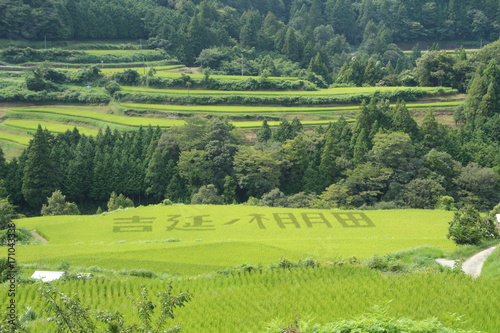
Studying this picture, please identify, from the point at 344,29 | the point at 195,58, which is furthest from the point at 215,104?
the point at 344,29

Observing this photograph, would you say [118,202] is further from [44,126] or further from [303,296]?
[303,296]

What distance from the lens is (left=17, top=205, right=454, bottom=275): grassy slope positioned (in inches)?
1006

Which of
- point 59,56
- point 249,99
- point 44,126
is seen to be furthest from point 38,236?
point 59,56

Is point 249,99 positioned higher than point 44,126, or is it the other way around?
point 249,99

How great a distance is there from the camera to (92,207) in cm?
4425

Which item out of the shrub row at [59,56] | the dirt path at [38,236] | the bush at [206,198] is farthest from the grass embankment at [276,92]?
the dirt path at [38,236]

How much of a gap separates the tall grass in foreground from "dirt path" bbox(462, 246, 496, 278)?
198cm

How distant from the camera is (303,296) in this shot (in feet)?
56.9

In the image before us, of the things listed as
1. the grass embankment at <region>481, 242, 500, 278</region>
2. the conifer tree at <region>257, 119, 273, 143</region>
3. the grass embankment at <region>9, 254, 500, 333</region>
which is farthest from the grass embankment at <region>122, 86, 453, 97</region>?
the grass embankment at <region>9, 254, 500, 333</region>

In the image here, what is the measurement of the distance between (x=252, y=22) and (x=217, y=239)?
5638 cm

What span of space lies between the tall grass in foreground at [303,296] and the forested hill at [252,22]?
5484cm

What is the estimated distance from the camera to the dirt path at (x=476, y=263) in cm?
2043

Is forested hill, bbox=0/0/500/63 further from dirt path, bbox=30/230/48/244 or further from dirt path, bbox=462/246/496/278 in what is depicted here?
dirt path, bbox=462/246/496/278

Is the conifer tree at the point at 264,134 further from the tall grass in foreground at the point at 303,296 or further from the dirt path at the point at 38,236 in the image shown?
the tall grass in foreground at the point at 303,296
